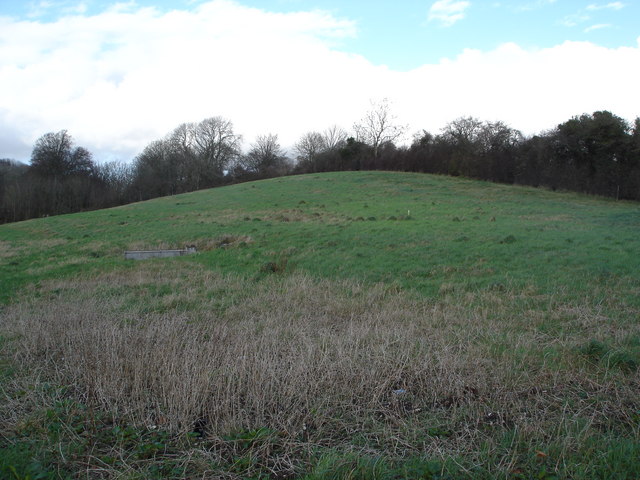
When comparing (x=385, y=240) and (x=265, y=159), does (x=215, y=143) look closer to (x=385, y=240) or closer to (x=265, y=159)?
(x=265, y=159)

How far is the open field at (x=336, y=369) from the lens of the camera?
11.6 ft

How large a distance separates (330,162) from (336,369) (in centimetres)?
5959

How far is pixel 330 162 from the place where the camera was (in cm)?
6297

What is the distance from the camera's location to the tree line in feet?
131

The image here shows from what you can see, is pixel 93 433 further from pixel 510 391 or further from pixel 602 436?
pixel 602 436

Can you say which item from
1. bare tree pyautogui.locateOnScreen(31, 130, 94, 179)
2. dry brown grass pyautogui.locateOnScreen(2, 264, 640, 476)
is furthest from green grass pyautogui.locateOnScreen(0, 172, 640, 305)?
bare tree pyautogui.locateOnScreen(31, 130, 94, 179)

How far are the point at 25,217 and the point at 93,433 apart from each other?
5630 cm

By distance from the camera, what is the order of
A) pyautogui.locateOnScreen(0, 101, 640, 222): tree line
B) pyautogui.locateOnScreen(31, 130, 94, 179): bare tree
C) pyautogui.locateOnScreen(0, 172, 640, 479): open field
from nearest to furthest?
pyautogui.locateOnScreen(0, 172, 640, 479): open field → pyautogui.locateOnScreen(0, 101, 640, 222): tree line → pyautogui.locateOnScreen(31, 130, 94, 179): bare tree

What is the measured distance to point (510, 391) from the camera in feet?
14.8

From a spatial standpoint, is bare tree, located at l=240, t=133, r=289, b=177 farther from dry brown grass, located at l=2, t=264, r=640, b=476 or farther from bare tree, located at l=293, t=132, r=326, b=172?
dry brown grass, located at l=2, t=264, r=640, b=476

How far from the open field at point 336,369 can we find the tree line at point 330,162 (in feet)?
107

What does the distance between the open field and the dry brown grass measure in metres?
0.03

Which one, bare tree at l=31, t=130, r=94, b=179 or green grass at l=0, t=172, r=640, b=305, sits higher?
bare tree at l=31, t=130, r=94, b=179

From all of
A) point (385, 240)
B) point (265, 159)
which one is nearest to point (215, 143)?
point (265, 159)
